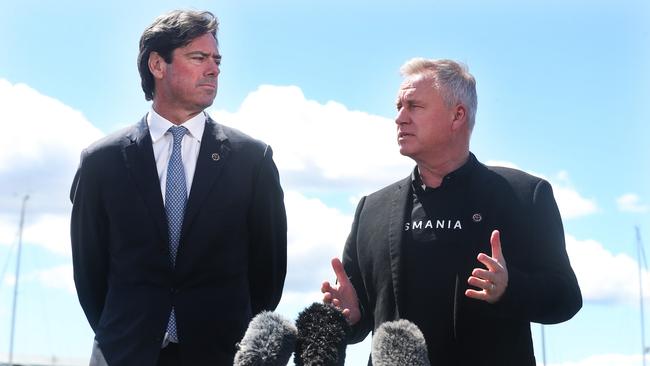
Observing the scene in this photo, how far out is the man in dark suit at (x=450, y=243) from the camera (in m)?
6.31

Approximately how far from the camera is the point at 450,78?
265 inches

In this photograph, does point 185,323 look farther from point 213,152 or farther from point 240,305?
point 213,152

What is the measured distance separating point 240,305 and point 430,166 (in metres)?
1.46

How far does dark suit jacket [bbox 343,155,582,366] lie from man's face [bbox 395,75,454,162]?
1.02ft

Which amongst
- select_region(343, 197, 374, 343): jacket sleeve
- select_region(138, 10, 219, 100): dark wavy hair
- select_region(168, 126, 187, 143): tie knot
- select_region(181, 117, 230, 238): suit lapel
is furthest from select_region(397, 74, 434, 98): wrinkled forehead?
select_region(168, 126, 187, 143): tie knot

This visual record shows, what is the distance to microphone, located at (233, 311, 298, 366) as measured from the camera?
203 inches

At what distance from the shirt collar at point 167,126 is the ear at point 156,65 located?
10.0 inches

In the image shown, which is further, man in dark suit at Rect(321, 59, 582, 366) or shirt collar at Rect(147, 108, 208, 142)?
shirt collar at Rect(147, 108, 208, 142)

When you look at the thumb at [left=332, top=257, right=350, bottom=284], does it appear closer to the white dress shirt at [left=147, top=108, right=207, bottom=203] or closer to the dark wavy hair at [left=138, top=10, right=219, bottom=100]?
the white dress shirt at [left=147, top=108, right=207, bottom=203]

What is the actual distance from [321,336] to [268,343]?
31 centimetres

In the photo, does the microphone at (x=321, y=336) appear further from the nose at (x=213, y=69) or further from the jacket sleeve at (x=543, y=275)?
the nose at (x=213, y=69)

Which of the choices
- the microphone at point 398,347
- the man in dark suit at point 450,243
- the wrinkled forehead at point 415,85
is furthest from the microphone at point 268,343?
the wrinkled forehead at point 415,85

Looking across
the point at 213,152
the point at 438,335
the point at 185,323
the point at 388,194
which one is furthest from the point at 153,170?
the point at 438,335

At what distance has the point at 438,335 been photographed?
6.33m
